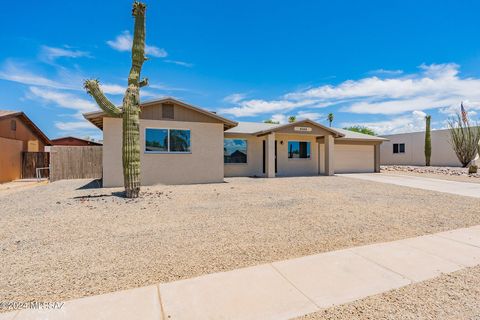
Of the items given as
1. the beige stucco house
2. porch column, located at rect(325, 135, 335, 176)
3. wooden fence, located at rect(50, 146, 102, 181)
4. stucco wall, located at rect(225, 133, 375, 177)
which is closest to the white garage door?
stucco wall, located at rect(225, 133, 375, 177)

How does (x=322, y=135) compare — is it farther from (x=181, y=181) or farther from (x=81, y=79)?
(x=81, y=79)

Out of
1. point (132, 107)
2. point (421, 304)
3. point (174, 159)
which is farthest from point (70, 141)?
point (421, 304)

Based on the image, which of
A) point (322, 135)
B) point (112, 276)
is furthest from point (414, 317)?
point (322, 135)

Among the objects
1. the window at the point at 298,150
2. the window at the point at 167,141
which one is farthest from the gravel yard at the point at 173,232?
the window at the point at 298,150

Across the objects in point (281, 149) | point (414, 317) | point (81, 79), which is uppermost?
point (81, 79)

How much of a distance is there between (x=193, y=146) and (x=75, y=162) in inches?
344

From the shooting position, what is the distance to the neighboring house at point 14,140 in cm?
1562

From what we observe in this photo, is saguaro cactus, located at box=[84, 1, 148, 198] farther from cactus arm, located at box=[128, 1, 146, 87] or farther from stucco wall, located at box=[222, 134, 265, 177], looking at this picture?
stucco wall, located at box=[222, 134, 265, 177]

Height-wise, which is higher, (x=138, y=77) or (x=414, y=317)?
(x=138, y=77)

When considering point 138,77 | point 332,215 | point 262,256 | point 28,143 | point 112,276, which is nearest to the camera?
point 112,276

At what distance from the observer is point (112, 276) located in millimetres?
3209

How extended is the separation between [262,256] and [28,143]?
22.6m

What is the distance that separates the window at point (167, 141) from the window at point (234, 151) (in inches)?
169

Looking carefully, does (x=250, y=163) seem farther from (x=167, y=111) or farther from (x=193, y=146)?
(x=167, y=111)
